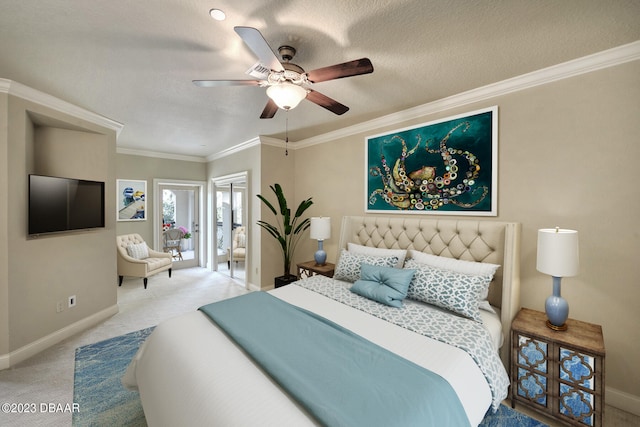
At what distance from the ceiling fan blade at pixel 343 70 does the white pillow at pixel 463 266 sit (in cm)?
183

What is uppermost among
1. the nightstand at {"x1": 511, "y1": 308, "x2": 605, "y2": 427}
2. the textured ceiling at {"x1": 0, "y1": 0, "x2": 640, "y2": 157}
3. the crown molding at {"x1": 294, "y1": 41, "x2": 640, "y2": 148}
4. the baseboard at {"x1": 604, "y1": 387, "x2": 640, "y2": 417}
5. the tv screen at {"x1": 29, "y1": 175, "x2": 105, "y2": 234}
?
the textured ceiling at {"x1": 0, "y1": 0, "x2": 640, "y2": 157}

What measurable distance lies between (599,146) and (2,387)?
511cm

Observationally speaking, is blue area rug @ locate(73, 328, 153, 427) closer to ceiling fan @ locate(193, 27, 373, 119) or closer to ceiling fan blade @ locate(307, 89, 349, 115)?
ceiling fan @ locate(193, 27, 373, 119)

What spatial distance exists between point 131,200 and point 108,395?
4208mm

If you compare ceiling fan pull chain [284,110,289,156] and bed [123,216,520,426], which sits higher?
ceiling fan pull chain [284,110,289,156]

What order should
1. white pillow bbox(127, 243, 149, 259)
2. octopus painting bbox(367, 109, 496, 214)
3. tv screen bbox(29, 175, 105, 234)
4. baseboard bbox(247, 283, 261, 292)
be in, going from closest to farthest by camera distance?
1. octopus painting bbox(367, 109, 496, 214)
2. tv screen bbox(29, 175, 105, 234)
3. baseboard bbox(247, 283, 261, 292)
4. white pillow bbox(127, 243, 149, 259)

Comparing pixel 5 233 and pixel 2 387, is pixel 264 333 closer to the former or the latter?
pixel 2 387

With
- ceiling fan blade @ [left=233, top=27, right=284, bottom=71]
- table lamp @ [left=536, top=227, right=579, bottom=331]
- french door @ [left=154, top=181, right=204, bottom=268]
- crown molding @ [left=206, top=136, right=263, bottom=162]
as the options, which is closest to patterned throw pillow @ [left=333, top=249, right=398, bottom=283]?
table lamp @ [left=536, top=227, right=579, bottom=331]

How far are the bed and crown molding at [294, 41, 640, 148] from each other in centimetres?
120

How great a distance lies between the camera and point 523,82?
222 cm

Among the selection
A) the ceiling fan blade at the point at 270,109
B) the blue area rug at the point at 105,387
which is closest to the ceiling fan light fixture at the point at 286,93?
the ceiling fan blade at the point at 270,109

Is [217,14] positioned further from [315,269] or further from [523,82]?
[315,269]

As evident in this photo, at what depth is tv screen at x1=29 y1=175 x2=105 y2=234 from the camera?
262cm

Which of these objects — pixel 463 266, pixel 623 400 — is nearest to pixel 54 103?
pixel 463 266
